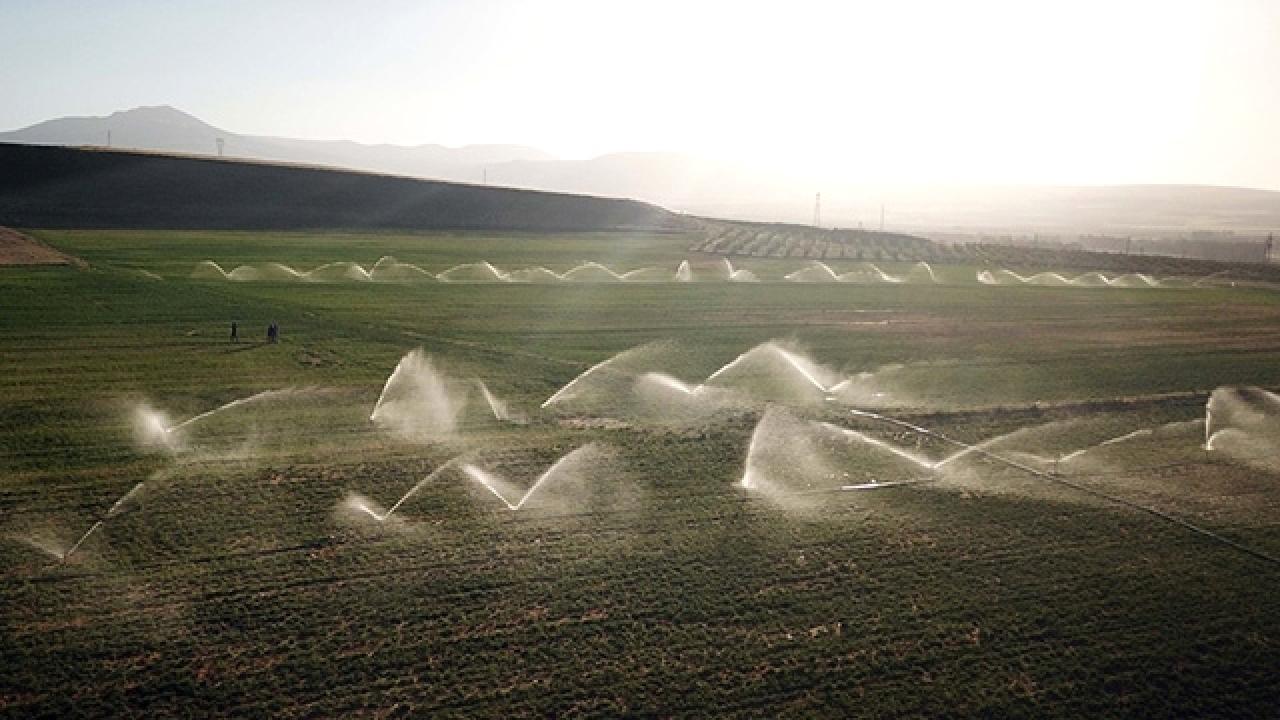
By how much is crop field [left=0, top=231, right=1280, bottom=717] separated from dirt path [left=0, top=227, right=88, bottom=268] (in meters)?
18.0

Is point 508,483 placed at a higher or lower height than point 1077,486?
lower

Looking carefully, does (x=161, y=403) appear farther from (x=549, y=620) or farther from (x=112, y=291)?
(x=112, y=291)

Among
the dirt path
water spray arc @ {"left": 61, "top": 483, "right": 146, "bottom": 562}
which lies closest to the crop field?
water spray arc @ {"left": 61, "top": 483, "right": 146, "bottom": 562}

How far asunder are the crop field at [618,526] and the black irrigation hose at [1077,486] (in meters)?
0.11

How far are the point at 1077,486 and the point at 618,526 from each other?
38.0 feet

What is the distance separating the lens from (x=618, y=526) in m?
17.6

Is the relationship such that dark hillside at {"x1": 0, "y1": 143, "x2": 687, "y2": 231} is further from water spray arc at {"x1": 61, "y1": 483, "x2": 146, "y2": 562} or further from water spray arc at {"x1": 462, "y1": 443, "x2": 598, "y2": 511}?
water spray arc at {"x1": 462, "y1": 443, "x2": 598, "y2": 511}

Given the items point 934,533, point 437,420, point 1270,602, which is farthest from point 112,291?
point 1270,602

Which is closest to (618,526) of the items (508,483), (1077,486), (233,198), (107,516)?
(508,483)

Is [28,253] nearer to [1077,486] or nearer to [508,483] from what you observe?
[508,483]

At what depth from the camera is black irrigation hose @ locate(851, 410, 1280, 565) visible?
17737mm

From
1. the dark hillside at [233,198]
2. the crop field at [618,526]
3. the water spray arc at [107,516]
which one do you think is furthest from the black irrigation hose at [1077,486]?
the dark hillside at [233,198]

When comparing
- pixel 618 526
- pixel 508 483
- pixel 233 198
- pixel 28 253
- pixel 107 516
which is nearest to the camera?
pixel 107 516

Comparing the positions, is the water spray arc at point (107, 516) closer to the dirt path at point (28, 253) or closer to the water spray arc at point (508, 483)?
the water spray arc at point (508, 483)
